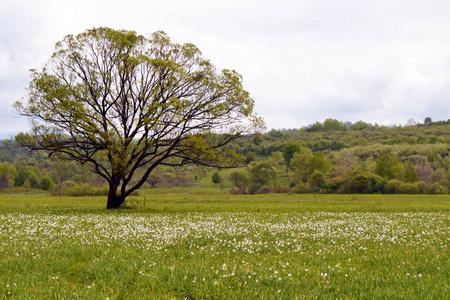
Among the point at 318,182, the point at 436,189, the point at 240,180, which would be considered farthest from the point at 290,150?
the point at 436,189

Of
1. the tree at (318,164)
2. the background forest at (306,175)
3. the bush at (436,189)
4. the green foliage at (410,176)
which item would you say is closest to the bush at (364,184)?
the background forest at (306,175)

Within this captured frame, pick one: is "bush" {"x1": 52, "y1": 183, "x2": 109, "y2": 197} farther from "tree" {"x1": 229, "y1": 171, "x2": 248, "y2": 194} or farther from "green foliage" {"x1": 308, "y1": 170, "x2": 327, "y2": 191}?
"green foliage" {"x1": 308, "y1": 170, "x2": 327, "y2": 191}

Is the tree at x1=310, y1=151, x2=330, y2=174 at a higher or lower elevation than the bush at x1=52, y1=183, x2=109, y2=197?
higher

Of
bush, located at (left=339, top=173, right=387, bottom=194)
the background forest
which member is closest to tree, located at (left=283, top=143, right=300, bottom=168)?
the background forest

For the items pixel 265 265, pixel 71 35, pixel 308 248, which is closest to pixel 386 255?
pixel 308 248

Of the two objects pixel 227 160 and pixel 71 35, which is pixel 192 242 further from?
pixel 71 35

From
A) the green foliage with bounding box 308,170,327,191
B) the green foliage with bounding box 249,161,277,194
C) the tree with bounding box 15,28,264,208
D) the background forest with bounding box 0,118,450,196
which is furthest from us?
the green foliage with bounding box 249,161,277,194

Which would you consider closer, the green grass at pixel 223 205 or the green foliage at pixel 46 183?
the green grass at pixel 223 205

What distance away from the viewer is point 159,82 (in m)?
30.9

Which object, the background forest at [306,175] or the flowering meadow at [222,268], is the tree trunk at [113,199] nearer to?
the background forest at [306,175]

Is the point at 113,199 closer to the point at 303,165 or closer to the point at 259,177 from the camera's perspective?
the point at 259,177

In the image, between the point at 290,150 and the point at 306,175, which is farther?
the point at 290,150

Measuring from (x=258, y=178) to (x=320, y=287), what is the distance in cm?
8818

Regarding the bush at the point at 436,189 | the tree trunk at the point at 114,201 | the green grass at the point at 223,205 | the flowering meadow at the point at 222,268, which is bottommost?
the bush at the point at 436,189
